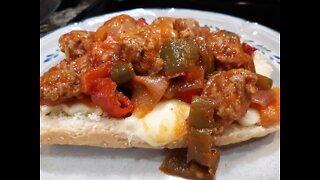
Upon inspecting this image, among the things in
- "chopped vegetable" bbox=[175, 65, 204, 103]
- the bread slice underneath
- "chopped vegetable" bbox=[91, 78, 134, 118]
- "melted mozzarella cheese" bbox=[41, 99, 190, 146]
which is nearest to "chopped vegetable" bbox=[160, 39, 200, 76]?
"chopped vegetable" bbox=[175, 65, 204, 103]

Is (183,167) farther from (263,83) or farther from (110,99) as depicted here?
(263,83)

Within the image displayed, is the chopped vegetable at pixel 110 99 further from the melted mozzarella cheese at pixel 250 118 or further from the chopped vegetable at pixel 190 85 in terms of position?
the melted mozzarella cheese at pixel 250 118

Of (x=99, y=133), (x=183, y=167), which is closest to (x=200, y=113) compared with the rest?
(x=183, y=167)

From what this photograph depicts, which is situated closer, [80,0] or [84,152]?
[84,152]

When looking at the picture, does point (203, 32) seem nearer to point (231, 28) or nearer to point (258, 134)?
point (258, 134)

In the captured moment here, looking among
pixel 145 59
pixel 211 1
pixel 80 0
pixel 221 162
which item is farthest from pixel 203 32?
pixel 80 0

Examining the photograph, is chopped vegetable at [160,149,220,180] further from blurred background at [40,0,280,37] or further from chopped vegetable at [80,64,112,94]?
blurred background at [40,0,280,37]
